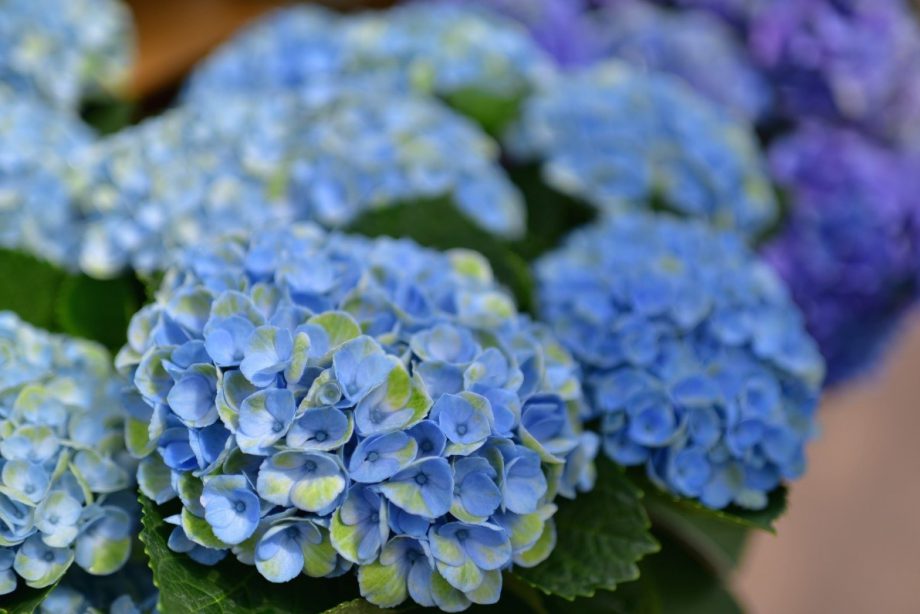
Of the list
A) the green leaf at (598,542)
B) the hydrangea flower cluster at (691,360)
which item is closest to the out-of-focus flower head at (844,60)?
the hydrangea flower cluster at (691,360)

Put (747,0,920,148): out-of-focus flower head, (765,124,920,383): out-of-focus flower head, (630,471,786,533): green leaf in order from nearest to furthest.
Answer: (630,471,786,533): green leaf, (765,124,920,383): out-of-focus flower head, (747,0,920,148): out-of-focus flower head

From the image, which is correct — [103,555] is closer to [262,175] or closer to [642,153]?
[262,175]

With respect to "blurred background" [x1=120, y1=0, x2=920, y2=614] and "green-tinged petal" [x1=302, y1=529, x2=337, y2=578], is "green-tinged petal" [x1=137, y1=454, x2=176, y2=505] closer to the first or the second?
"green-tinged petal" [x1=302, y1=529, x2=337, y2=578]

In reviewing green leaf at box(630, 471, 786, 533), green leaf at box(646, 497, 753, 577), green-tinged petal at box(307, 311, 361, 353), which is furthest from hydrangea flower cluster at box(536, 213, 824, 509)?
green-tinged petal at box(307, 311, 361, 353)

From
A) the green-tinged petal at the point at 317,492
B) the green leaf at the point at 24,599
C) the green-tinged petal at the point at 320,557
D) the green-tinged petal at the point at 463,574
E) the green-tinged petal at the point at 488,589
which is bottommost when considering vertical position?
the green leaf at the point at 24,599

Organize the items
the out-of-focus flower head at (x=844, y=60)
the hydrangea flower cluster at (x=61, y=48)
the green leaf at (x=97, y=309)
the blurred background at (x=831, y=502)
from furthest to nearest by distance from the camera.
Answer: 1. the blurred background at (x=831, y=502)
2. the out-of-focus flower head at (x=844, y=60)
3. the hydrangea flower cluster at (x=61, y=48)
4. the green leaf at (x=97, y=309)

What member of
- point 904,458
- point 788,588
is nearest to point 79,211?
point 788,588

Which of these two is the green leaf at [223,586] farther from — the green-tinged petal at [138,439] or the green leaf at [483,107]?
the green leaf at [483,107]
